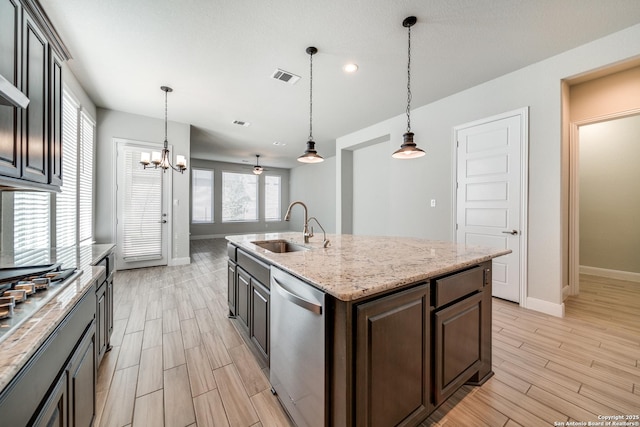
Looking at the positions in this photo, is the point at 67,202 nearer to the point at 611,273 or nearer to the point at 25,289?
the point at 25,289

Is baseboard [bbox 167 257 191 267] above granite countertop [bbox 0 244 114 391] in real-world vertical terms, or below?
below

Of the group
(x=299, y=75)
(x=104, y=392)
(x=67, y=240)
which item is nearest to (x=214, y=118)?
(x=299, y=75)

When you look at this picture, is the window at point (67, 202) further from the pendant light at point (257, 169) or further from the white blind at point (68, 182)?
the pendant light at point (257, 169)

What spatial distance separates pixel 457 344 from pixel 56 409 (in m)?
1.83

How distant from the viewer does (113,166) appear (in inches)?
177

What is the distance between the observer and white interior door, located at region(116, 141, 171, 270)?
4.58m

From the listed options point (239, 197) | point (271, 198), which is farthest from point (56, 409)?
point (271, 198)

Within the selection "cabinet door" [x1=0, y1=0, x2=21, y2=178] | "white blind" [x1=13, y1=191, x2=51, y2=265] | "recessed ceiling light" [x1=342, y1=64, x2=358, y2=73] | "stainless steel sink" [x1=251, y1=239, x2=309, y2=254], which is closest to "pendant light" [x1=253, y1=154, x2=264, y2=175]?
"recessed ceiling light" [x1=342, y1=64, x2=358, y2=73]

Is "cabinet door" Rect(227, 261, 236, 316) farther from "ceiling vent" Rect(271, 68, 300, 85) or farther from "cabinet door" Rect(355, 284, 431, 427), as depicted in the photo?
"ceiling vent" Rect(271, 68, 300, 85)

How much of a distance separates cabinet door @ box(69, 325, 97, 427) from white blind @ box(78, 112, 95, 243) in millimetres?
3364

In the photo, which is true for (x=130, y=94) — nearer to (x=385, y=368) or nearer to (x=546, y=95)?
(x=385, y=368)

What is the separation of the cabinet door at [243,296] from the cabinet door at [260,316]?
0.12 m

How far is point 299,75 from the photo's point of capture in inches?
128

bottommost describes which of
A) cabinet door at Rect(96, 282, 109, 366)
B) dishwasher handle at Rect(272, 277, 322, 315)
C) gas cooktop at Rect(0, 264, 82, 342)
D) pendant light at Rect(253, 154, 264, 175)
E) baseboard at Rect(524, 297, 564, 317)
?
baseboard at Rect(524, 297, 564, 317)
